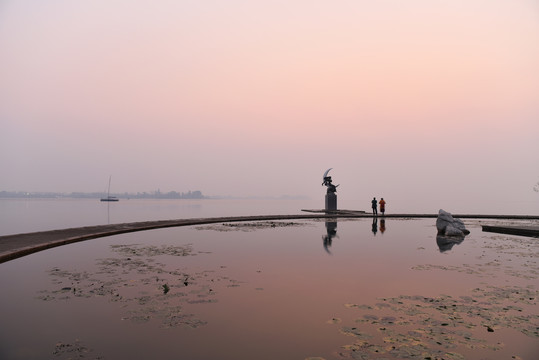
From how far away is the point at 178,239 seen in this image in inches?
806

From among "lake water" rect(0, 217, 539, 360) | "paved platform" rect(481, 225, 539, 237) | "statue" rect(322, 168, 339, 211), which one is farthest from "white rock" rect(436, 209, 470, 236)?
"statue" rect(322, 168, 339, 211)

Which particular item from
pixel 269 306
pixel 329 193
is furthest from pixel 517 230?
pixel 329 193

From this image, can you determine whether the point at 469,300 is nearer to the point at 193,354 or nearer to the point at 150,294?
the point at 193,354

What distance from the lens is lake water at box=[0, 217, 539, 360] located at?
19.1 feet

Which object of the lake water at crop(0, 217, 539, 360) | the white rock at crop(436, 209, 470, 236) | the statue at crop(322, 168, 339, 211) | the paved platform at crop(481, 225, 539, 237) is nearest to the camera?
the lake water at crop(0, 217, 539, 360)

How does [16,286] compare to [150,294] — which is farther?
[16,286]

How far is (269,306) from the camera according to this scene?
806 centimetres

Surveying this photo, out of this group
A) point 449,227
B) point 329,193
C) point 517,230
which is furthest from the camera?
point 329,193

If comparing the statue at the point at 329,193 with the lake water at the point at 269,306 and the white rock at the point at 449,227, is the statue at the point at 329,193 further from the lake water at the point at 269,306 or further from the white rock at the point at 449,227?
the lake water at the point at 269,306

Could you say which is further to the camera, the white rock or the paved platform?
the white rock

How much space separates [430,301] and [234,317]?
4.59 m

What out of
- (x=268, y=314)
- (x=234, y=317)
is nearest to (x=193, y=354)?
(x=234, y=317)

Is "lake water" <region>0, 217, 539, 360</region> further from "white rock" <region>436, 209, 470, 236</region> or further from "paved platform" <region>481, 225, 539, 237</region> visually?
"paved platform" <region>481, 225, 539, 237</region>

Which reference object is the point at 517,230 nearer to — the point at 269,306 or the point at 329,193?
the point at 269,306
